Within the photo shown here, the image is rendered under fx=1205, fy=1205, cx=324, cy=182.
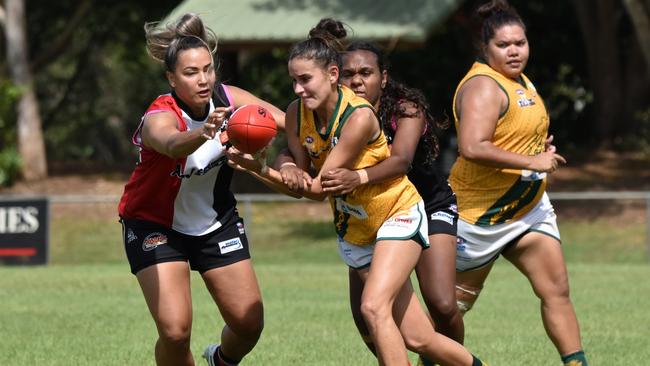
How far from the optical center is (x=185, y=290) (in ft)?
21.2

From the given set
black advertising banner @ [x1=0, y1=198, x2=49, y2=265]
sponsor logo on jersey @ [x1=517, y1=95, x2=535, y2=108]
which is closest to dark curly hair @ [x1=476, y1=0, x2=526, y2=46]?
sponsor logo on jersey @ [x1=517, y1=95, x2=535, y2=108]

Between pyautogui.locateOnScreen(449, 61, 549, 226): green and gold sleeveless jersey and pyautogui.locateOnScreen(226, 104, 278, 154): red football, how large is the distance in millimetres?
1383

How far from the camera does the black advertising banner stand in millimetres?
17328

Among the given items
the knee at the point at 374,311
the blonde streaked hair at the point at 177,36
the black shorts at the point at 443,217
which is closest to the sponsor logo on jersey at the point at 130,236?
the blonde streaked hair at the point at 177,36

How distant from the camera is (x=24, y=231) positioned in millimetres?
17625

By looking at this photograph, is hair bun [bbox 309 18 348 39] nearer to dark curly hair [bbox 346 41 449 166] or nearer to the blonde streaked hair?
dark curly hair [bbox 346 41 449 166]

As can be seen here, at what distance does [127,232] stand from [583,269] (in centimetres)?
1057

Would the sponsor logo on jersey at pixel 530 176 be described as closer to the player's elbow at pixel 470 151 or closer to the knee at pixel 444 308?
the player's elbow at pixel 470 151

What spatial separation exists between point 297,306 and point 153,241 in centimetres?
550

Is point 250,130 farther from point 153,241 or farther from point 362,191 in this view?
point 153,241

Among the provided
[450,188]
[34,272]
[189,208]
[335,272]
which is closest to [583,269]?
[335,272]

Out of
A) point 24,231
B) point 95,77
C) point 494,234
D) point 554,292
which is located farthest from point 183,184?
point 95,77

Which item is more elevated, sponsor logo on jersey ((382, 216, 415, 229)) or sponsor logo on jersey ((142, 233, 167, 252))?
sponsor logo on jersey ((382, 216, 415, 229))

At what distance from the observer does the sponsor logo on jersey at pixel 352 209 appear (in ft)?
20.4
